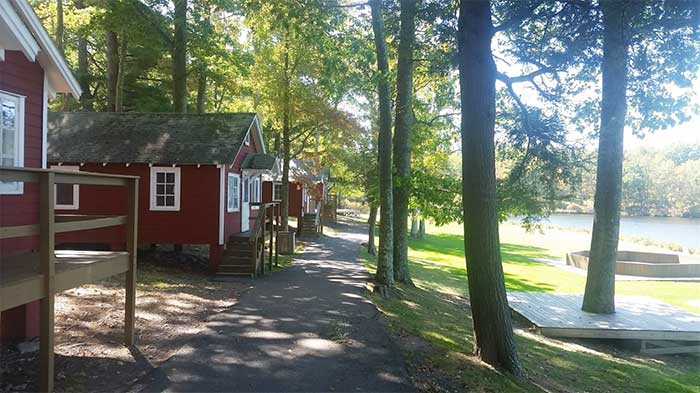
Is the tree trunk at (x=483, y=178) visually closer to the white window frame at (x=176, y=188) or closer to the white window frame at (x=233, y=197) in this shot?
the white window frame at (x=233, y=197)

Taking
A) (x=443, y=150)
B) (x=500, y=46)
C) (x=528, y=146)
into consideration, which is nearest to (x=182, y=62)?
(x=443, y=150)

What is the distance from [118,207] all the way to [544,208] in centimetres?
1128

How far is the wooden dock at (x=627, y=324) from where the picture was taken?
848 centimetres

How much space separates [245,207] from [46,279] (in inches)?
442

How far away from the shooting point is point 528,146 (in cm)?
721

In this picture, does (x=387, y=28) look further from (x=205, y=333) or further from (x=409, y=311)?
(x=205, y=333)

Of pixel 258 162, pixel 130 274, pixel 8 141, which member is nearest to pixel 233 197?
pixel 258 162

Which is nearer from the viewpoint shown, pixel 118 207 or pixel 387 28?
pixel 387 28

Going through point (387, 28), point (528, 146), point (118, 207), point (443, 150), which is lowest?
point (118, 207)

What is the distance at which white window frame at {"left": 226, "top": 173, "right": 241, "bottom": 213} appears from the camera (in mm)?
13154

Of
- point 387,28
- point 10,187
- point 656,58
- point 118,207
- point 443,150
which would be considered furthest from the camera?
point 443,150

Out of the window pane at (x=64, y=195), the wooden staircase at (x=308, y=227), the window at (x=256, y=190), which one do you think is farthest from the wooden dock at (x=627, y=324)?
the wooden staircase at (x=308, y=227)

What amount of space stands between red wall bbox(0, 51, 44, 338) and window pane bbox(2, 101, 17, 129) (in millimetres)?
174

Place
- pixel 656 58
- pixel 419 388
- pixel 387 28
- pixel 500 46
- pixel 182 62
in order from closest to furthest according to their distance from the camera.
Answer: pixel 419 388
pixel 500 46
pixel 656 58
pixel 387 28
pixel 182 62
